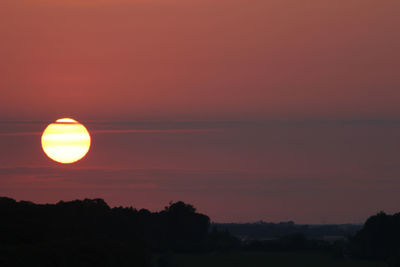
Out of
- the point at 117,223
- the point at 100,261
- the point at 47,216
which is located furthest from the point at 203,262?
the point at 100,261

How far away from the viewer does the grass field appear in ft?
415

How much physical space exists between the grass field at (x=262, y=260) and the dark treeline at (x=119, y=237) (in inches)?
120

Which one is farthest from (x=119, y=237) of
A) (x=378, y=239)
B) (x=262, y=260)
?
(x=378, y=239)

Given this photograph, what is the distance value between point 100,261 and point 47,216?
24.0 metres

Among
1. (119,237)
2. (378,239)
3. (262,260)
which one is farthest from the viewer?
(378,239)

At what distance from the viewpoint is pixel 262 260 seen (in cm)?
13500

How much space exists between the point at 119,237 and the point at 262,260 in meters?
29.5

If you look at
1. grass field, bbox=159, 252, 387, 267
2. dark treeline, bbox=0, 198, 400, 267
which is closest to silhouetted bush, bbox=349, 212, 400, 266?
dark treeline, bbox=0, 198, 400, 267

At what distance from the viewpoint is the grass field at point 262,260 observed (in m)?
127

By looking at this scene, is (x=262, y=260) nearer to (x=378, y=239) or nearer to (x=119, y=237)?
(x=378, y=239)

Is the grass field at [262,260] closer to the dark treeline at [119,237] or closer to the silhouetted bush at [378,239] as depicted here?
the dark treeline at [119,237]

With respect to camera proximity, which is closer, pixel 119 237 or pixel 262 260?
pixel 119 237

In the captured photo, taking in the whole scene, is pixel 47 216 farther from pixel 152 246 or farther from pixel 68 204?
→ pixel 152 246

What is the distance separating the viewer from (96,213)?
373 feet
